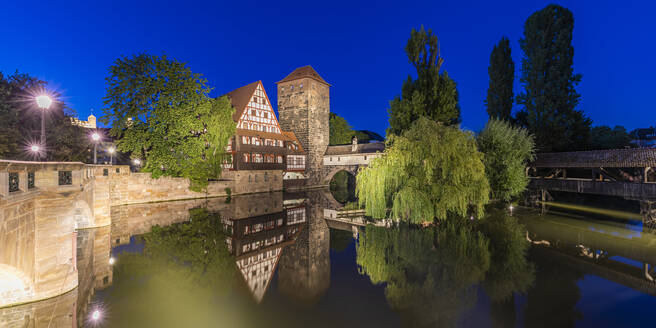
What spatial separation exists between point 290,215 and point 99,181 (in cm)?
1035

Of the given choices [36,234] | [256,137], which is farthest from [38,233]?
[256,137]

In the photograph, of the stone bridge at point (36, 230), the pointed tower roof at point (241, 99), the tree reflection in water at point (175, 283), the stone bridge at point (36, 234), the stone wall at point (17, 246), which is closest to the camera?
the stone wall at point (17, 246)

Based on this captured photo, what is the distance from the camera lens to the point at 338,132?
1934 inches

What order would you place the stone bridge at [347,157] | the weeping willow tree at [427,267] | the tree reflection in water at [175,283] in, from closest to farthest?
the tree reflection in water at [175,283] → the weeping willow tree at [427,267] → the stone bridge at [347,157]

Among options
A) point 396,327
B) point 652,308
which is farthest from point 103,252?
point 652,308

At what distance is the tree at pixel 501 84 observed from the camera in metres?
33.6

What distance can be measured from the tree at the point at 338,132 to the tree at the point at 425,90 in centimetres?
2582

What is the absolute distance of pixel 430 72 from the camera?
22.7 m

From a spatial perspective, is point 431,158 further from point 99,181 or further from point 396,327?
point 99,181

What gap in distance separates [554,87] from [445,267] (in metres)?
28.7

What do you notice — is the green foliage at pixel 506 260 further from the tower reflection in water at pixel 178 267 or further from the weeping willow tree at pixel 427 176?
the tower reflection in water at pixel 178 267

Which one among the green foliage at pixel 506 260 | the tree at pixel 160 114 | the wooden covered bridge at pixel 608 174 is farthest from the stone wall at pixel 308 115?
the green foliage at pixel 506 260

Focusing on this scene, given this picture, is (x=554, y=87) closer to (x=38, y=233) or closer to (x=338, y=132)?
(x=338, y=132)

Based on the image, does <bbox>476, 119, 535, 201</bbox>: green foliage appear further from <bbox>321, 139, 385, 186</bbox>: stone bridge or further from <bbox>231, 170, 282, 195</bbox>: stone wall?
<bbox>231, 170, 282, 195</bbox>: stone wall
